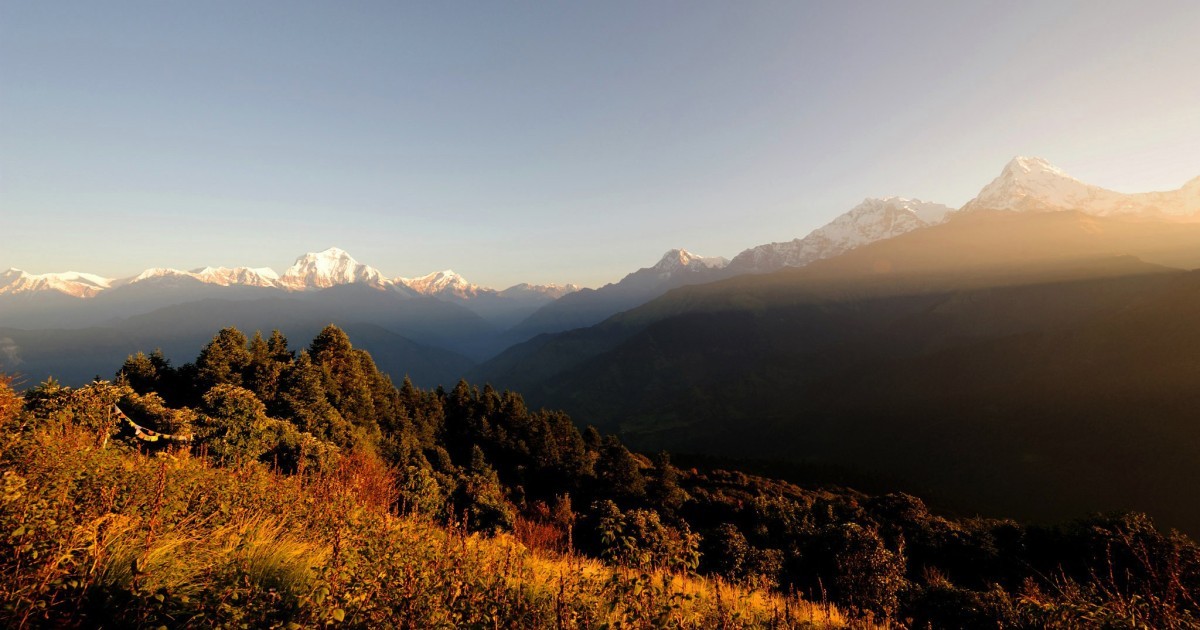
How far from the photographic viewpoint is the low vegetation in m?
4.76

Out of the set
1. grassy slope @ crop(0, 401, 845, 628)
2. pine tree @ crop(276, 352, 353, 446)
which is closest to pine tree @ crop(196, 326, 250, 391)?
pine tree @ crop(276, 352, 353, 446)

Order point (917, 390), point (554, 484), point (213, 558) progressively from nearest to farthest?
point (213, 558)
point (554, 484)
point (917, 390)

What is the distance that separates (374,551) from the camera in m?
6.47

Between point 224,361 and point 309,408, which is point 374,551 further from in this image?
point 224,361

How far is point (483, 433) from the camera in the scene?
194ft

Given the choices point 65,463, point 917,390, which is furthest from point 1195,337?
point 65,463

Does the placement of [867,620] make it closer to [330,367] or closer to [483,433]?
[330,367]

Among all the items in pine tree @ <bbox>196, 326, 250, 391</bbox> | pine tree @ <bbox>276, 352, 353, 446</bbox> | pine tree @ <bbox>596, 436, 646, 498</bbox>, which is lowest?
pine tree @ <bbox>596, 436, 646, 498</bbox>

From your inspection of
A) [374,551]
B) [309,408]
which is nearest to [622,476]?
[309,408]

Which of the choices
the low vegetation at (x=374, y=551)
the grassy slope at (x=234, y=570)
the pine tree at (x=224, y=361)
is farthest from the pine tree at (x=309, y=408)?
the grassy slope at (x=234, y=570)

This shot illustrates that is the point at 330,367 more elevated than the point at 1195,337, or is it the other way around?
the point at 330,367

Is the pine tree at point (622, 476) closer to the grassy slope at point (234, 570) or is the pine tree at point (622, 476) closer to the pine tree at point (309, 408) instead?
the pine tree at point (309, 408)

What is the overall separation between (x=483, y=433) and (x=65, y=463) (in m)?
53.7

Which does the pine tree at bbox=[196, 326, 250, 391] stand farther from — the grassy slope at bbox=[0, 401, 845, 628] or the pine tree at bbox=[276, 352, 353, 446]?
the grassy slope at bbox=[0, 401, 845, 628]
